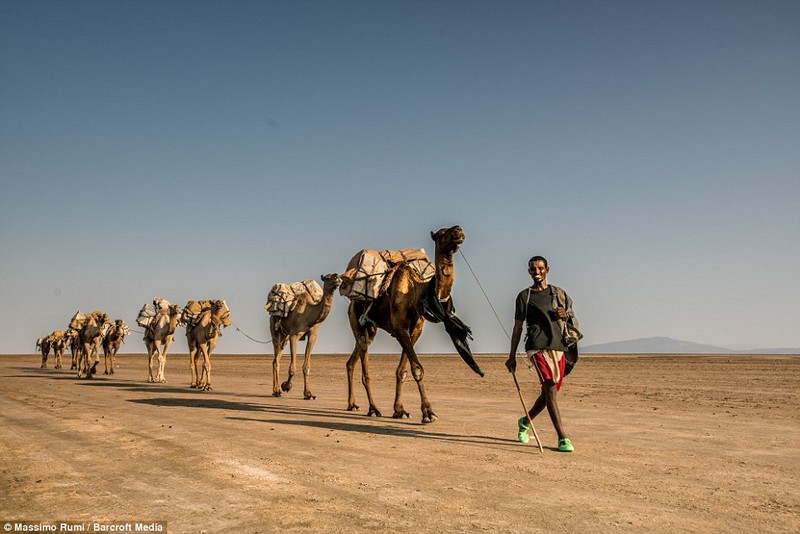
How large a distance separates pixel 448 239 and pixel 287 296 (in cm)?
1002

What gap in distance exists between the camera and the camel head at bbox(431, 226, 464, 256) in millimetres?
10766

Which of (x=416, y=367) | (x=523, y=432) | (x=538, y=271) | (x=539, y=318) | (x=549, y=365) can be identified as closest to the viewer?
(x=549, y=365)

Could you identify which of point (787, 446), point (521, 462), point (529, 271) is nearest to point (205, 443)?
point (521, 462)

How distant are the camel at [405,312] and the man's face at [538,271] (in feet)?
6.60

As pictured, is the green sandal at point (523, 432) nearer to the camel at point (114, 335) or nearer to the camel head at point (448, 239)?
the camel head at point (448, 239)

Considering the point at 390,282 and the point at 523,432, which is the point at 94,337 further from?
the point at 523,432

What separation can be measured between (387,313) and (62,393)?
1289cm

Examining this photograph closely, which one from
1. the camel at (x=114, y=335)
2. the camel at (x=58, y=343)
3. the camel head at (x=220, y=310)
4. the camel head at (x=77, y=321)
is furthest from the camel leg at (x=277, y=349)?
the camel at (x=58, y=343)

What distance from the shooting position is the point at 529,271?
906 centimetres

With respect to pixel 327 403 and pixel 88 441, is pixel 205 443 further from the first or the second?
pixel 327 403

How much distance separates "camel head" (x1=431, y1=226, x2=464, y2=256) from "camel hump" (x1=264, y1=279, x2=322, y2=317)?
8.99 meters

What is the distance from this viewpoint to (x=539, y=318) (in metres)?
8.80

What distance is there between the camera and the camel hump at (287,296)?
19.6m

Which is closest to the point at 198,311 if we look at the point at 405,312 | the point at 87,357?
the point at 87,357
